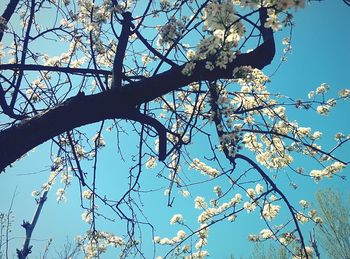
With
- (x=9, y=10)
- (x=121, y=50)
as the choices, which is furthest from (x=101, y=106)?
(x=9, y=10)

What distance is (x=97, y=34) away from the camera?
3.58 metres

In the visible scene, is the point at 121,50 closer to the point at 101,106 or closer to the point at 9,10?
the point at 101,106

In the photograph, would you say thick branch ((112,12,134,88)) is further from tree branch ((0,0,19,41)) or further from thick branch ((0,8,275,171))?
tree branch ((0,0,19,41))

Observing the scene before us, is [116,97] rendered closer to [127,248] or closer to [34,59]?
[127,248]

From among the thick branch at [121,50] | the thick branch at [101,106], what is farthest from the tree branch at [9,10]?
the thick branch at [101,106]

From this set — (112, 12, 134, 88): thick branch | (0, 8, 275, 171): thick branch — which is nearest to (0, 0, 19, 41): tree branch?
(112, 12, 134, 88): thick branch

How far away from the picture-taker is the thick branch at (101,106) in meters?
1.74

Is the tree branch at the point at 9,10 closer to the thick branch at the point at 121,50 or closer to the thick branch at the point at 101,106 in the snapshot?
the thick branch at the point at 121,50

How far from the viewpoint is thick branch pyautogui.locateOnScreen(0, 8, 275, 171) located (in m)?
1.74

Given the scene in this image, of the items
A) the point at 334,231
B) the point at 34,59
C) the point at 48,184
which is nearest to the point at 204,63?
the point at 34,59

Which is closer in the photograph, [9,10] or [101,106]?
[101,106]

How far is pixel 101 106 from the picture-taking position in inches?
76.6

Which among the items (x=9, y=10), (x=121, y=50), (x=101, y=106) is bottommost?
(x=101, y=106)

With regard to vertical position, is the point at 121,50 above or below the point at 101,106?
above
